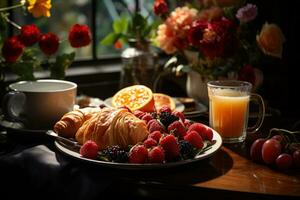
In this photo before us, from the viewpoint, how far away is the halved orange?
1462mm

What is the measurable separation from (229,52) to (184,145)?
0.58 metres

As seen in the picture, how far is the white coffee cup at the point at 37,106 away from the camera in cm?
136

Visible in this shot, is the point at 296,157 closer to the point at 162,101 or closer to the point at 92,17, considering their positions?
the point at 162,101

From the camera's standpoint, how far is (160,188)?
1085 mm

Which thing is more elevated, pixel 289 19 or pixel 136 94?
pixel 289 19

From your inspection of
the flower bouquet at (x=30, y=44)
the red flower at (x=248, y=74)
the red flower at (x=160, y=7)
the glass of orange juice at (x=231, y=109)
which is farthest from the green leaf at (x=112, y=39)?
the glass of orange juice at (x=231, y=109)

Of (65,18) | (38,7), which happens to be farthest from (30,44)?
(65,18)

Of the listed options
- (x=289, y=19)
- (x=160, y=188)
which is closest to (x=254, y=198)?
(x=160, y=188)

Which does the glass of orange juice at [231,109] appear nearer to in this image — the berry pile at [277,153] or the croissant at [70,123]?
the berry pile at [277,153]

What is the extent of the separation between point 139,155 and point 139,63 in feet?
2.51

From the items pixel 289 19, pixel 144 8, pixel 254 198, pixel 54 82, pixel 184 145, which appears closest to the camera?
pixel 254 198

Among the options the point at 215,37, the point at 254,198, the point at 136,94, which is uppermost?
the point at 215,37

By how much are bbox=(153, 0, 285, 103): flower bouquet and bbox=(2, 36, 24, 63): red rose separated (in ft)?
1.52

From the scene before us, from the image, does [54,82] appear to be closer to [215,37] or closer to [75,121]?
[75,121]
